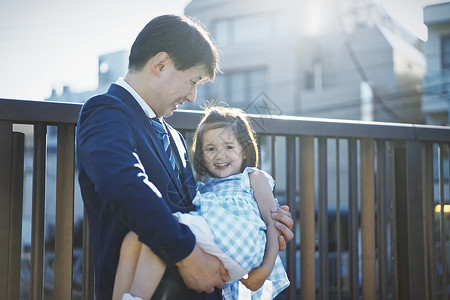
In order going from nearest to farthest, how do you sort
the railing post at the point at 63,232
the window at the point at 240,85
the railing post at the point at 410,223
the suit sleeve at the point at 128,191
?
the suit sleeve at the point at 128,191
the railing post at the point at 63,232
the railing post at the point at 410,223
the window at the point at 240,85

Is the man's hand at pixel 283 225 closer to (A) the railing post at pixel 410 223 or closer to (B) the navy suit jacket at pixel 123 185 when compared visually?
(B) the navy suit jacket at pixel 123 185

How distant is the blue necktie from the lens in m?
1.60

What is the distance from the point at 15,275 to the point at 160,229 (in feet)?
2.86

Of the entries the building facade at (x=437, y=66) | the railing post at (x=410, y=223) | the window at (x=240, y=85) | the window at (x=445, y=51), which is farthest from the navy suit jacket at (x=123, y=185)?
the window at (x=240, y=85)

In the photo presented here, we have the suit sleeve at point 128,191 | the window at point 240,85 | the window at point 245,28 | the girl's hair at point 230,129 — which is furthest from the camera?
the window at point 245,28

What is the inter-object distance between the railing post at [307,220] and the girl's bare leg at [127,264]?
1218 mm

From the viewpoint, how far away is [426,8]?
1373 centimetres

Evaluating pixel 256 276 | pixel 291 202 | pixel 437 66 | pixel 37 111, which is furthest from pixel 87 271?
pixel 437 66

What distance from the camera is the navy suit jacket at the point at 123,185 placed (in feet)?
4.00

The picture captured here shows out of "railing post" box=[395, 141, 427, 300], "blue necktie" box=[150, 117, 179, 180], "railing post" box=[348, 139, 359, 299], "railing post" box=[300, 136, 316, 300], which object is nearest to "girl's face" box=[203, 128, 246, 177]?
"blue necktie" box=[150, 117, 179, 180]

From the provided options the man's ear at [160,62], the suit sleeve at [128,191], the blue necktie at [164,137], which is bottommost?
the suit sleeve at [128,191]

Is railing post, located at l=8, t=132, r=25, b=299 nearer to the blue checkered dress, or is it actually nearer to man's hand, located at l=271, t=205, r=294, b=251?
the blue checkered dress

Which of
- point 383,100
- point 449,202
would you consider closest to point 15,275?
point 449,202

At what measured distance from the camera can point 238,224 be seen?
148 cm
